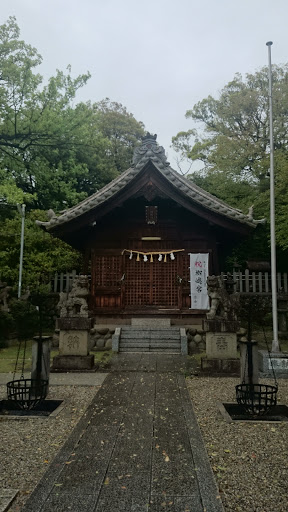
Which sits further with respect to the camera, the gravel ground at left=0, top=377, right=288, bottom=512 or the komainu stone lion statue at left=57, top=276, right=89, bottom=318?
the komainu stone lion statue at left=57, top=276, right=89, bottom=318

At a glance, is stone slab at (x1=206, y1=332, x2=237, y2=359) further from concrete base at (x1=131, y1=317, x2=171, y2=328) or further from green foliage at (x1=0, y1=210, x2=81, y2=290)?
green foliage at (x1=0, y1=210, x2=81, y2=290)

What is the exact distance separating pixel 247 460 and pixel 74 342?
21.9 ft

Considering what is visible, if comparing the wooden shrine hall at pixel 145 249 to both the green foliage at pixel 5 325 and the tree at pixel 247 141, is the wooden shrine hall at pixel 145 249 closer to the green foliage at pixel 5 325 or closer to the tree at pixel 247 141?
the green foliage at pixel 5 325

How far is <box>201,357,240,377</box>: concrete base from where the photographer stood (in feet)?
31.2

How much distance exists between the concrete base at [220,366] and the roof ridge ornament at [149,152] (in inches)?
326

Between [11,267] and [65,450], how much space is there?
14.9 metres

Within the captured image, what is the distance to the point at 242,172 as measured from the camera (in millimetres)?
26641

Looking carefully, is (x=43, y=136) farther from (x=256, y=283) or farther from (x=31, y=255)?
(x=256, y=283)

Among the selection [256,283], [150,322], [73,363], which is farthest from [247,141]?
[73,363]

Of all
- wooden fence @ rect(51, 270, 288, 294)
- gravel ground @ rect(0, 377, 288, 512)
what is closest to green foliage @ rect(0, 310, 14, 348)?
wooden fence @ rect(51, 270, 288, 294)

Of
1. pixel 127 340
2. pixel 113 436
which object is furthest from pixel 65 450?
pixel 127 340

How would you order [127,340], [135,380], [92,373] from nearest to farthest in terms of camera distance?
1. [135,380]
2. [92,373]
3. [127,340]

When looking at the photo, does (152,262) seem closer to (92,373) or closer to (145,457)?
(92,373)

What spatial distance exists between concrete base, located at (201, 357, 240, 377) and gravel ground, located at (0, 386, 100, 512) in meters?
3.68
